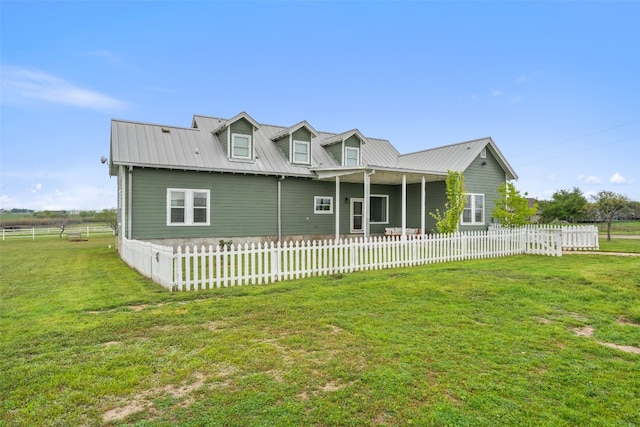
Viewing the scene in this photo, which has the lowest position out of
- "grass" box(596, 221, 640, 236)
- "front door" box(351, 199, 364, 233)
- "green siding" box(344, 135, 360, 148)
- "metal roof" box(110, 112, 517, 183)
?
"grass" box(596, 221, 640, 236)

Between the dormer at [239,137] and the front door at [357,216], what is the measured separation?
6.05 m

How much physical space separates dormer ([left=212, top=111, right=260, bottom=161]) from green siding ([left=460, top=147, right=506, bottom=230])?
11097 mm

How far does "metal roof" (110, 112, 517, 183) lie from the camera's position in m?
14.8

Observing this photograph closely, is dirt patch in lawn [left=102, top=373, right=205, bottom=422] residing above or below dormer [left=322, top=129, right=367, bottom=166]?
below

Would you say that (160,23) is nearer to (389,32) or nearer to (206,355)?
(389,32)

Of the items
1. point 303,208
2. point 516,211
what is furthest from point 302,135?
point 516,211

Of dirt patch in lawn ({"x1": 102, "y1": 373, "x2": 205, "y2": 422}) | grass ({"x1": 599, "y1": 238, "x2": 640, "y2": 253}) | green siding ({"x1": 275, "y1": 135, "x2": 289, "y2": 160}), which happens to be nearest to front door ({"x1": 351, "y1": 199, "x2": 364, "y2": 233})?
green siding ({"x1": 275, "y1": 135, "x2": 289, "y2": 160})

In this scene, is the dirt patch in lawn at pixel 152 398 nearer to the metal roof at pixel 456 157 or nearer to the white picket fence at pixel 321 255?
Answer: the white picket fence at pixel 321 255

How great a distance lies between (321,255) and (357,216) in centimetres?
998

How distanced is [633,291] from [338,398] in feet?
24.5

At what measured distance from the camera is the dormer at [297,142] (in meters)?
18.0

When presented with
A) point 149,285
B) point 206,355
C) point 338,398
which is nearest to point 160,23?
point 149,285

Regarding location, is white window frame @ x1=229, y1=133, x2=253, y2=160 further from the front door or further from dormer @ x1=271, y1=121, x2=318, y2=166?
the front door

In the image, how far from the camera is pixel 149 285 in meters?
8.36
